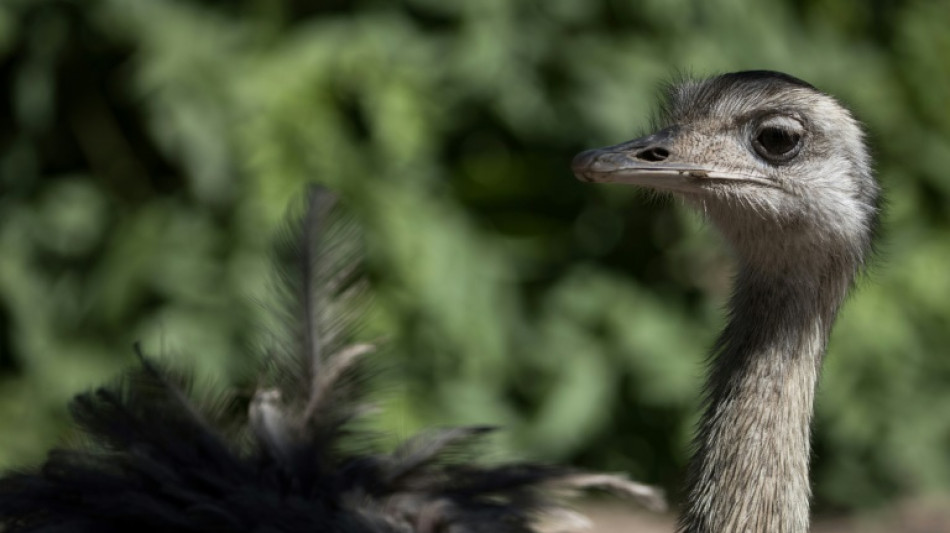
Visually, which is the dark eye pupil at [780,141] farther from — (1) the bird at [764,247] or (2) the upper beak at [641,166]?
(2) the upper beak at [641,166]

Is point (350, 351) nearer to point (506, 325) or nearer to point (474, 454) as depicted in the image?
point (474, 454)

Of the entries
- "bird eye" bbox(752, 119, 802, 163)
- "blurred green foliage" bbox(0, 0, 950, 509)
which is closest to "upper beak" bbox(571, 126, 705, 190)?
"bird eye" bbox(752, 119, 802, 163)

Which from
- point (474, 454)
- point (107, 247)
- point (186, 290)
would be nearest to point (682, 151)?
point (474, 454)

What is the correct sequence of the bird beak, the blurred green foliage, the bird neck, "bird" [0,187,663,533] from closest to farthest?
the bird neck
the bird beak
"bird" [0,187,663,533]
the blurred green foliage

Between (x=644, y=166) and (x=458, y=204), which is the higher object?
(x=458, y=204)

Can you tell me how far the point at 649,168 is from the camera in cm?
242

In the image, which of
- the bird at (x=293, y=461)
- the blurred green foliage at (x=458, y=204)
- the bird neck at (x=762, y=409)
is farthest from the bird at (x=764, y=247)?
the blurred green foliage at (x=458, y=204)

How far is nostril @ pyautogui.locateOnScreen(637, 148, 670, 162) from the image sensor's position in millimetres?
2447

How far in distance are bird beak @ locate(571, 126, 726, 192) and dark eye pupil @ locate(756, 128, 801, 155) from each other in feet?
0.33

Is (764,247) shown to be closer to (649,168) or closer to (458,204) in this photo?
(649,168)

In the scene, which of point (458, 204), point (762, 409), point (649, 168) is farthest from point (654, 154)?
point (458, 204)

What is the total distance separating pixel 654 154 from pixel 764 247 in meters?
0.24

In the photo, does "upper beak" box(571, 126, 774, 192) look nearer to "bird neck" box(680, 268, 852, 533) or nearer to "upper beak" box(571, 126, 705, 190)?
"upper beak" box(571, 126, 705, 190)

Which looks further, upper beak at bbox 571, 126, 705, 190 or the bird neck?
upper beak at bbox 571, 126, 705, 190
